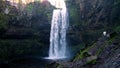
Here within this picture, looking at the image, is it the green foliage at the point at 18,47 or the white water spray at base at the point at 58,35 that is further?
the white water spray at base at the point at 58,35

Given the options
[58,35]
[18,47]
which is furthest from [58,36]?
[18,47]

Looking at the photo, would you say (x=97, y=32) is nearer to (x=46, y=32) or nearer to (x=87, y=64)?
(x=46, y=32)

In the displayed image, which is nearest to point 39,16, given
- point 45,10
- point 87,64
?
point 45,10

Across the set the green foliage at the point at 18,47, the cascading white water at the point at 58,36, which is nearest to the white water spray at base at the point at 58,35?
the cascading white water at the point at 58,36

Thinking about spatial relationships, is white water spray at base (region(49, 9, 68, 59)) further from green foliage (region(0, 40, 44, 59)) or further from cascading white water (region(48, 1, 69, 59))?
green foliage (region(0, 40, 44, 59))

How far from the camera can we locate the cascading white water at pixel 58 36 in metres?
34.5

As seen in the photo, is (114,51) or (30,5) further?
(30,5)

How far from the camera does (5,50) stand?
98.4ft

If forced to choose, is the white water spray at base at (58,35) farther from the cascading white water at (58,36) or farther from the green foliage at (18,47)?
the green foliage at (18,47)

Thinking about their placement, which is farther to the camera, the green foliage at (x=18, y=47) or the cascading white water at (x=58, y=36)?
the cascading white water at (x=58, y=36)

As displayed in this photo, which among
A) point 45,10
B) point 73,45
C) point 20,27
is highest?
point 45,10

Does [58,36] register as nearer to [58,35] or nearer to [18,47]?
[58,35]

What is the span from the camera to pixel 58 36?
115 feet

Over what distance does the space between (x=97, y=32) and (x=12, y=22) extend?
11.5 metres
